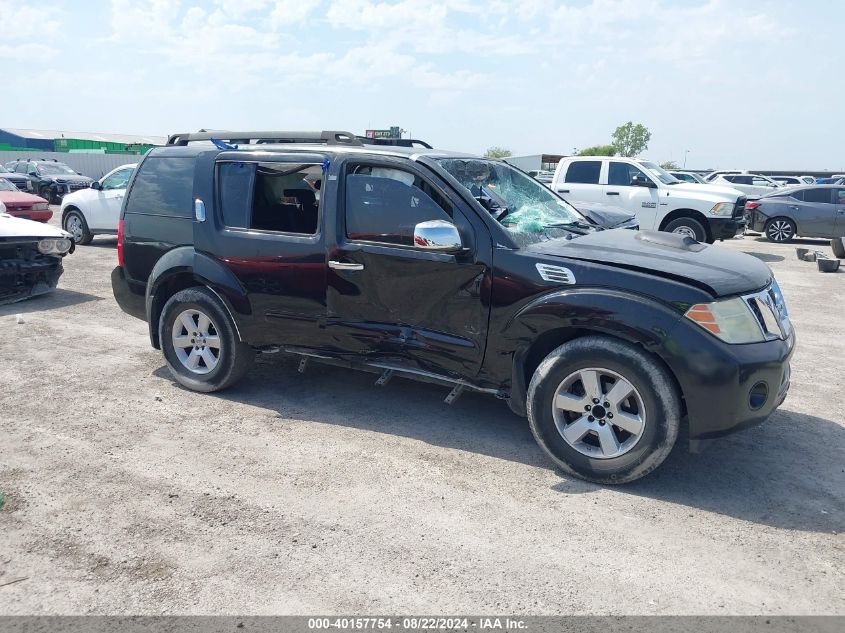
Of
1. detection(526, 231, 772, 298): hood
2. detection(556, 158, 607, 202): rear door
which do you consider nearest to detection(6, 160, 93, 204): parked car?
detection(556, 158, 607, 202): rear door

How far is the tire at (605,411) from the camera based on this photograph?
392 cm

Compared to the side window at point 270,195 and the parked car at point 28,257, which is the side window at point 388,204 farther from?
the parked car at point 28,257

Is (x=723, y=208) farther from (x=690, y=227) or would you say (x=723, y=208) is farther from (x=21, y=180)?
(x=21, y=180)

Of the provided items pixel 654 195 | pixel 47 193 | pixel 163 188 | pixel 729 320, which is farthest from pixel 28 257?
pixel 47 193

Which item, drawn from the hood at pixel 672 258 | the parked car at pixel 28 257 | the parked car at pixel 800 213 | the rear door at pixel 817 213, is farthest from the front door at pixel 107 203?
the rear door at pixel 817 213

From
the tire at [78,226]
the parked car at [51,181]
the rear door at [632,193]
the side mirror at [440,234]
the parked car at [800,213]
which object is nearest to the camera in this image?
the side mirror at [440,234]

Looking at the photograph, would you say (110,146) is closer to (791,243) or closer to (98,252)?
(98,252)

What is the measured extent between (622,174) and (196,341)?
11362 millimetres

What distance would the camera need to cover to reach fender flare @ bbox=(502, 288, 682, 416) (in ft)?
12.9

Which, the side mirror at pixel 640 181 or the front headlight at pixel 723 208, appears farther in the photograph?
the side mirror at pixel 640 181

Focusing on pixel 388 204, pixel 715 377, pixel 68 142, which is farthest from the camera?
pixel 68 142

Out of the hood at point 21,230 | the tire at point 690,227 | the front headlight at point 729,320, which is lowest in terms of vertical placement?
the hood at point 21,230

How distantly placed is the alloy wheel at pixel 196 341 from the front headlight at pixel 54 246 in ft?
14.2

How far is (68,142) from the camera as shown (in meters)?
66.5
